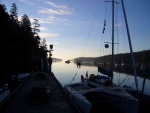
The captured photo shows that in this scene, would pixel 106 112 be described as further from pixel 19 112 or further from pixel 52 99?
pixel 19 112

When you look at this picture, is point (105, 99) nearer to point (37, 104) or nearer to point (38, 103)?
point (38, 103)

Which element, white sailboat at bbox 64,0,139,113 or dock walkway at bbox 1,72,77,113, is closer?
dock walkway at bbox 1,72,77,113

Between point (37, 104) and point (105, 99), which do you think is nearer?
point (37, 104)

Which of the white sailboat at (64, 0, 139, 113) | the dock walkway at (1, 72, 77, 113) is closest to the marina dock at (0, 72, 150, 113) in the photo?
the dock walkway at (1, 72, 77, 113)

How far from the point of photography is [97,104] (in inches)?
1075

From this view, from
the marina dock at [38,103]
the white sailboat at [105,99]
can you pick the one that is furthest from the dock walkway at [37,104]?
the white sailboat at [105,99]

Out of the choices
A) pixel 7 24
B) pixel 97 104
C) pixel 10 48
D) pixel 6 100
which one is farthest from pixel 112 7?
pixel 7 24

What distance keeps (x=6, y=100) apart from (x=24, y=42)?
74.8 m

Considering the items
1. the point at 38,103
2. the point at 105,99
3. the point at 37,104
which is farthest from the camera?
the point at 105,99

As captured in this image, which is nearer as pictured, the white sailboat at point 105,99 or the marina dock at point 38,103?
the marina dock at point 38,103

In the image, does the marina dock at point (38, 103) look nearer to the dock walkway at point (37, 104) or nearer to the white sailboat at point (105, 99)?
the dock walkway at point (37, 104)

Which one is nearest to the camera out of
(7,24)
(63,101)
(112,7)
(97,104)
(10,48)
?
(63,101)

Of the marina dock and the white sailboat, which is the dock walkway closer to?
the marina dock

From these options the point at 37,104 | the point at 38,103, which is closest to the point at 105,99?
the point at 38,103
